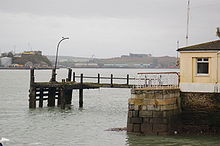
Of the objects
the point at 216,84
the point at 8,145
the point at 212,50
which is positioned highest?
the point at 212,50

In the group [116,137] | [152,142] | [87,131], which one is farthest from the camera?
[87,131]

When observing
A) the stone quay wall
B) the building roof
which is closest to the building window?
the building roof

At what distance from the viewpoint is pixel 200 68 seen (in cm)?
2712

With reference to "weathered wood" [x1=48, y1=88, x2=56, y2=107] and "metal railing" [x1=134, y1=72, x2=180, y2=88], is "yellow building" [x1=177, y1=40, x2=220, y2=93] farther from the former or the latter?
"weathered wood" [x1=48, y1=88, x2=56, y2=107]

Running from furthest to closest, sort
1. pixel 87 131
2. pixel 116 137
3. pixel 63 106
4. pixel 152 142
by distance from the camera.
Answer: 1. pixel 63 106
2. pixel 87 131
3. pixel 116 137
4. pixel 152 142

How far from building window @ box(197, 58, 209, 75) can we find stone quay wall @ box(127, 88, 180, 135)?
2302 millimetres

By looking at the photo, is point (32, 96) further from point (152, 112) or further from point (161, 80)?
point (152, 112)

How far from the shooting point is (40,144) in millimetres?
26047

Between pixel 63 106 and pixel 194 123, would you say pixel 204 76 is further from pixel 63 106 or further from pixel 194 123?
pixel 63 106

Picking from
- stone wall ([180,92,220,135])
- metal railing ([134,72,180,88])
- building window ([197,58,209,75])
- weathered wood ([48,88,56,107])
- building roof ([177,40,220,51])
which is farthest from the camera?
weathered wood ([48,88,56,107])

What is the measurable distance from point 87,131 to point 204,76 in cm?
871

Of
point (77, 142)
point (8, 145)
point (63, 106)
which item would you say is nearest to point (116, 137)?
point (77, 142)

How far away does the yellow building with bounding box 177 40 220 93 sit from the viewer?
26.6m

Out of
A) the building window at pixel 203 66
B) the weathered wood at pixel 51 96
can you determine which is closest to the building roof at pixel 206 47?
the building window at pixel 203 66
